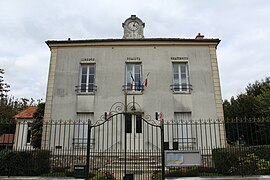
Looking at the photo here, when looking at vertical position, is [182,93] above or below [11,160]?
above

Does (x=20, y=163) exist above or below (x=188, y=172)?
above

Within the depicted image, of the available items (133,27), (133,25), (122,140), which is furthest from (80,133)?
(133,25)

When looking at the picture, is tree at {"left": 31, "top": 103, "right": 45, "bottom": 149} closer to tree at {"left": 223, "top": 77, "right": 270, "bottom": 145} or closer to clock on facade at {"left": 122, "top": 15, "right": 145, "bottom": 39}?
clock on facade at {"left": 122, "top": 15, "right": 145, "bottom": 39}

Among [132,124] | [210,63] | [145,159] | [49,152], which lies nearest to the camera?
[49,152]

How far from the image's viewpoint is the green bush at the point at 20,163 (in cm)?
861

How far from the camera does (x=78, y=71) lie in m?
14.4

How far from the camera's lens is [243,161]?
849cm

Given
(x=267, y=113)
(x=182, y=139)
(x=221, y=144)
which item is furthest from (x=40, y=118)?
(x=267, y=113)

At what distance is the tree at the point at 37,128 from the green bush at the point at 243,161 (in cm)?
1040

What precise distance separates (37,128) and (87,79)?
171 inches

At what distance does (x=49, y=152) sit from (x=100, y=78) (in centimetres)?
574

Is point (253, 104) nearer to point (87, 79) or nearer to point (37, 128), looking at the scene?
point (87, 79)

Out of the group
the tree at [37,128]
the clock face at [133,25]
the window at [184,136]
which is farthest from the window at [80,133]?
the clock face at [133,25]

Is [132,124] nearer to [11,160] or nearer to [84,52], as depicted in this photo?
[84,52]
